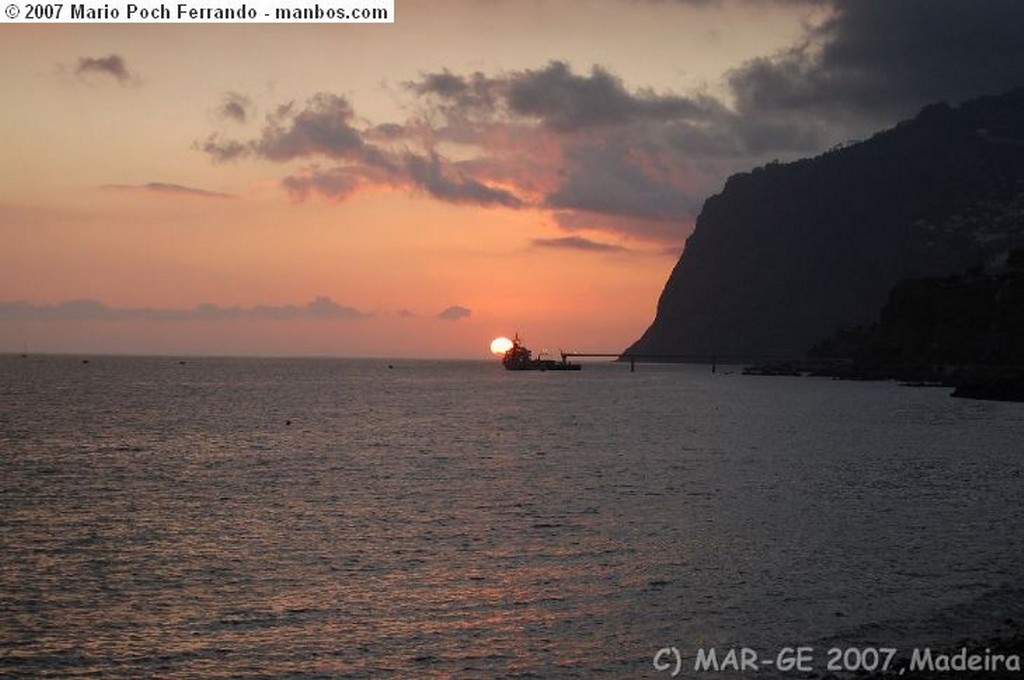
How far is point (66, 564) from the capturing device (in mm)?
32594

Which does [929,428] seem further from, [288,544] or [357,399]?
[357,399]

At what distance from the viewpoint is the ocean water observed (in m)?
24.3

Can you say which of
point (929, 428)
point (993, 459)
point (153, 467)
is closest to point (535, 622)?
point (153, 467)

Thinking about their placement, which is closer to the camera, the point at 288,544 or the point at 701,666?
the point at 701,666

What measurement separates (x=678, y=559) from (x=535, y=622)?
9.36 metres

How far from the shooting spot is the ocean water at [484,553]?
24266mm

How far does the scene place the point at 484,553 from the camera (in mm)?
34906

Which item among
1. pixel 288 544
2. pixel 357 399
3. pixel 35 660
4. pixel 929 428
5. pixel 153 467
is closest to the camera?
pixel 35 660

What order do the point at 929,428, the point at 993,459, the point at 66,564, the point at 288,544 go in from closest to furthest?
the point at 66,564
the point at 288,544
the point at 993,459
the point at 929,428

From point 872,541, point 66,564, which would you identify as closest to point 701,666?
point 872,541

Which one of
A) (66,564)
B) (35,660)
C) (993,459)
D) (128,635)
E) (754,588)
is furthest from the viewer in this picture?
(993,459)

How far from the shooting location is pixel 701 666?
74.8 ft

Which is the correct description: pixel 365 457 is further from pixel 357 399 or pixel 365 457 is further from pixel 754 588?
pixel 357 399

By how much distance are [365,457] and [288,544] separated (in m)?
34.0
